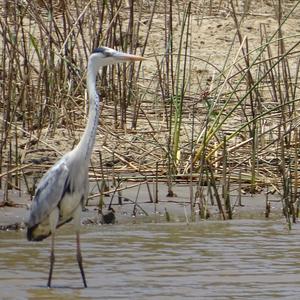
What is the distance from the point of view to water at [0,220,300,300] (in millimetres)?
5434

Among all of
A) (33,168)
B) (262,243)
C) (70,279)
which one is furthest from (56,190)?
(33,168)

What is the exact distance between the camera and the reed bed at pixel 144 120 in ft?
25.0

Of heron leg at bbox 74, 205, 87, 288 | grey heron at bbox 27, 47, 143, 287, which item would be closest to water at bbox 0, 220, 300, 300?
heron leg at bbox 74, 205, 87, 288

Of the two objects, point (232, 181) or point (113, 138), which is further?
point (113, 138)

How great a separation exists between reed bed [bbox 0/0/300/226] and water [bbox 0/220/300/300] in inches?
12.3

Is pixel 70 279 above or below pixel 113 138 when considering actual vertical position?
below

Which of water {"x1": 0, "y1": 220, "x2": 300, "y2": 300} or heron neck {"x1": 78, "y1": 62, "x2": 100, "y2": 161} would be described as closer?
water {"x1": 0, "y1": 220, "x2": 300, "y2": 300}

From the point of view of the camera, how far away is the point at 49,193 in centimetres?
582

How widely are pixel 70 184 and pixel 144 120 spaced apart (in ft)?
12.0

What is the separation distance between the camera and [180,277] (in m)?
5.76

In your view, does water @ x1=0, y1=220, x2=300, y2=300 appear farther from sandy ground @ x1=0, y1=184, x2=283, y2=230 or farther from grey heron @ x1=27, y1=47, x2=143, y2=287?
grey heron @ x1=27, y1=47, x2=143, y2=287

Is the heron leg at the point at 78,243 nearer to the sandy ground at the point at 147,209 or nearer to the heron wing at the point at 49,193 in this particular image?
the heron wing at the point at 49,193

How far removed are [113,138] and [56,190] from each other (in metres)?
3.05

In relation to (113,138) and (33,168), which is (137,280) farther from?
(113,138)
